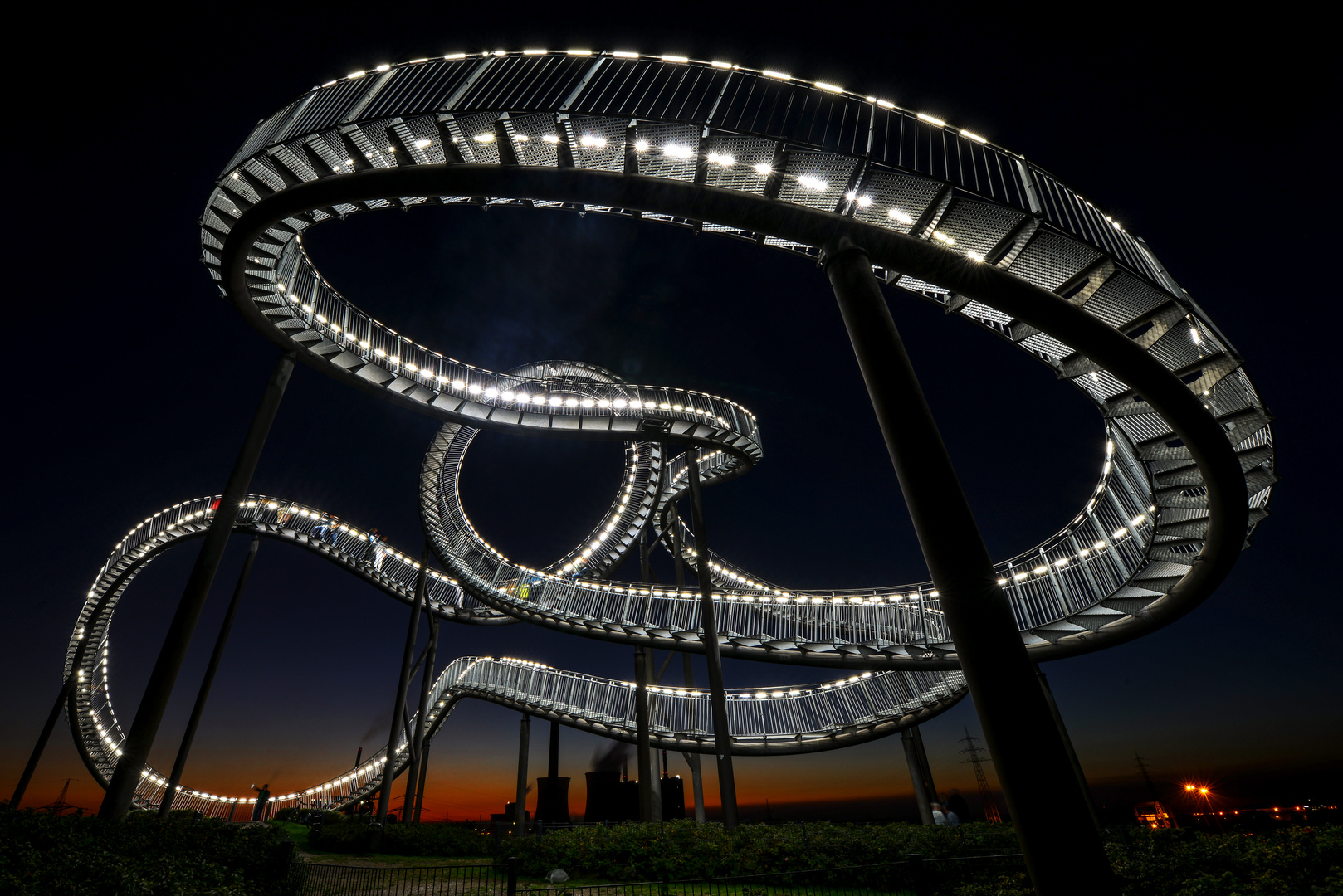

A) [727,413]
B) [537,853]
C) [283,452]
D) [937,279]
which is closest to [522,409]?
[727,413]

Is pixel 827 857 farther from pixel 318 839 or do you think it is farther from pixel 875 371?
pixel 318 839

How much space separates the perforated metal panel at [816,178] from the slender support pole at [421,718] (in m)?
18.7

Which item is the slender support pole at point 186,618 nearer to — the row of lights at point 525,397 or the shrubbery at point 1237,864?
the row of lights at point 525,397

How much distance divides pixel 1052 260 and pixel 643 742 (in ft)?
48.8

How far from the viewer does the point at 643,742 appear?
15.7 meters

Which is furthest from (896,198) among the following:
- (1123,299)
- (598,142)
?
(1123,299)

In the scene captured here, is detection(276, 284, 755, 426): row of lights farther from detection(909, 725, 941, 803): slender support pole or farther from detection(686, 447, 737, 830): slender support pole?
detection(909, 725, 941, 803): slender support pole

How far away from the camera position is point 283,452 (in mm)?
25406

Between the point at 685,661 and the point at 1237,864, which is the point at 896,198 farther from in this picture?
the point at 685,661

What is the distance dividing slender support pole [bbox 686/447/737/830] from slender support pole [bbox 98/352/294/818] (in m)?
10.4

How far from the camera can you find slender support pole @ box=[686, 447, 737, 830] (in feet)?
41.5

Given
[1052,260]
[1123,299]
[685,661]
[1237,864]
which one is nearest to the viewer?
[1052,260]

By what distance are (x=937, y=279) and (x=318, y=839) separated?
2025 cm

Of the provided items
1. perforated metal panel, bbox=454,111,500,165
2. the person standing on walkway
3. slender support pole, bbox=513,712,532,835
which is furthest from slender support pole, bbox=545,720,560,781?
perforated metal panel, bbox=454,111,500,165
